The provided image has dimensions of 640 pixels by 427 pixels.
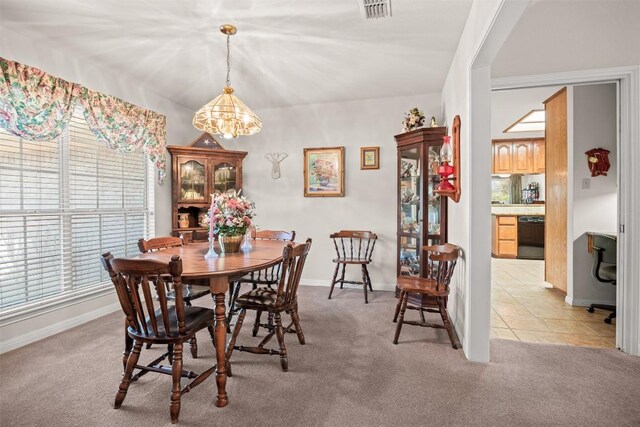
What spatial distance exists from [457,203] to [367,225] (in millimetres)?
1630

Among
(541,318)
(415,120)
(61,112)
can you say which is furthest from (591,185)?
(61,112)

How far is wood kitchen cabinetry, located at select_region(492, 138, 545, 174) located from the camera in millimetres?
6582

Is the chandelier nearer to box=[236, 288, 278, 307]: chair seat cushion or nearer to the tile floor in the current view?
box=[236, 288, 278, 307]: chair seat cushion

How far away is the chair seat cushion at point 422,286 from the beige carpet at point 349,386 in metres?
0.42

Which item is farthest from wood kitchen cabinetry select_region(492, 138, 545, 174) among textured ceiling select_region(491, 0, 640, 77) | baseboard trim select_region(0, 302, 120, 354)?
baseboard trim select_region(0, 302, 120, 354)

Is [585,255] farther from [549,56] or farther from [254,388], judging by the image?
[254,388]

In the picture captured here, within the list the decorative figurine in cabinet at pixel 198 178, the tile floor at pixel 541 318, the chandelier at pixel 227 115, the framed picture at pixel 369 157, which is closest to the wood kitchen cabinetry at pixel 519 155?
the tile floor at pixel 541 318

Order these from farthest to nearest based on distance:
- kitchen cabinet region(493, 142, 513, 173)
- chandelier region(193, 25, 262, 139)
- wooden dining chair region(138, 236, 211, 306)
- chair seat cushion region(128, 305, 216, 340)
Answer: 1. kitchen cabinet region(493, 142, 513, 173)
2. chandelier region(193, 25, 262, 139)
3. wooden dining chair region(138, 236, 211, 306)
4. chair seat cushion region(128, 305, 216, 340)

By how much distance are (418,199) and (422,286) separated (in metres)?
1.23

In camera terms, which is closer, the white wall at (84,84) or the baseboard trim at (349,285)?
the white wall at (84,84)

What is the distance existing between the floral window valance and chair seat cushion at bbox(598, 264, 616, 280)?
493 cm

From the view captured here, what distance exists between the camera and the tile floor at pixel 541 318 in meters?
2.71

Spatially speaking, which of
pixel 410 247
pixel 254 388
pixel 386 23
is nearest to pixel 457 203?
pixel 410 247

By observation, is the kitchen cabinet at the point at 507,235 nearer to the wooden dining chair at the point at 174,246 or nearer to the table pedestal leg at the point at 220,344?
the wooden dining chair at the point at 174,246
